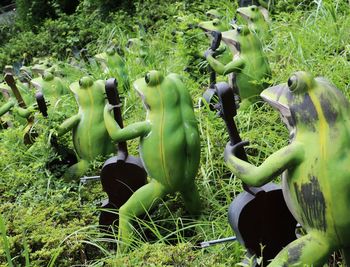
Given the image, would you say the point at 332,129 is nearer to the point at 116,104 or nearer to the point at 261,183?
the point at 261,183

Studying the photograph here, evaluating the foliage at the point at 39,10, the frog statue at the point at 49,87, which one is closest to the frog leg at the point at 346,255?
the frog statue at the point at 49,87

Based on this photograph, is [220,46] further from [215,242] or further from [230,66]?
[215,242]

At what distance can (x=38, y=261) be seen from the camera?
5.81ft

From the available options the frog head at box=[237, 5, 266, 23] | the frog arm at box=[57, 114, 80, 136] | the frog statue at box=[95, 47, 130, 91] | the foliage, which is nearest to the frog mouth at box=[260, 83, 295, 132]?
the frog arm at box=[57, 114, 80, 136]

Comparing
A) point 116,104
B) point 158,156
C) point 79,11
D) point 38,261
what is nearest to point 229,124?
point 158,156

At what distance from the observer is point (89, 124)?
2.18 metres

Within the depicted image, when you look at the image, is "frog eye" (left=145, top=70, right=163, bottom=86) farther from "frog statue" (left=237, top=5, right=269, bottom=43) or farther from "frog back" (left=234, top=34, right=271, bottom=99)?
"frog statue" (left=237, top=5, right=269, bottom=43)

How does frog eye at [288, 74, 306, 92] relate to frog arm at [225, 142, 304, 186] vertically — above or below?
above

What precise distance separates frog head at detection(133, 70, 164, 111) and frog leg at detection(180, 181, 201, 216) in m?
0.31

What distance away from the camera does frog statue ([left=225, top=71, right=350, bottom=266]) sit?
128 cm

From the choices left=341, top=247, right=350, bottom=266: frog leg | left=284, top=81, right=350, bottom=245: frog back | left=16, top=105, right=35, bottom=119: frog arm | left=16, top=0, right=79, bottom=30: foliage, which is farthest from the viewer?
left=16, top=0, right=79, bottom=30: foliage

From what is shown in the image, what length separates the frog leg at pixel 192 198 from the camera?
1899 millimetres

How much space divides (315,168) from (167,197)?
0.85m

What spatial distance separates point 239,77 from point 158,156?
771mm
